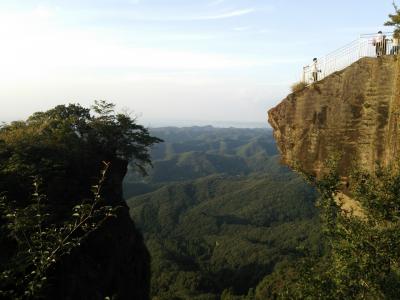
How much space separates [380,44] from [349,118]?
4089mm

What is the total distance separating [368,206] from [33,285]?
33.2 ft

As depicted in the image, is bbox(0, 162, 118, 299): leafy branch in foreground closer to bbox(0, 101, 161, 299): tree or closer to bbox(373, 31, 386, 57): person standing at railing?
bbox(0, 101, 161, 299): tree

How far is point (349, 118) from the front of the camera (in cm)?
2227

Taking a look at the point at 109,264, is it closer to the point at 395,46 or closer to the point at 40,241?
the point at 40,241

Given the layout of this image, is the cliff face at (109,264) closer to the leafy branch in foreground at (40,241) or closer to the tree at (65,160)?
the tree at (65,160)

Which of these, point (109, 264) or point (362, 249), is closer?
point (362, 249)

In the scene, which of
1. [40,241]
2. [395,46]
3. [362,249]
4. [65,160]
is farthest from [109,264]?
[395,46]

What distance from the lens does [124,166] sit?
36031mm

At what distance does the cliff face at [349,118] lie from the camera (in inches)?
814

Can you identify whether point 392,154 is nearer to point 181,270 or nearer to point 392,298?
point 392,298

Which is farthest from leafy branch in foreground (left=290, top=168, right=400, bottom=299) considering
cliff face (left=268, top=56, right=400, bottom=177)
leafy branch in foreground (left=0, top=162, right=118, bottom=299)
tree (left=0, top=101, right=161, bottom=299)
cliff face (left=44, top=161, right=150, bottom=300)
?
cliff face (left=44, top=161, right=150, bottom=300)

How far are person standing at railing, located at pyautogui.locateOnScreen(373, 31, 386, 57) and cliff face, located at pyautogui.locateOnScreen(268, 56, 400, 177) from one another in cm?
85

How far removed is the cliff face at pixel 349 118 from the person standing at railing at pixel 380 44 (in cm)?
85

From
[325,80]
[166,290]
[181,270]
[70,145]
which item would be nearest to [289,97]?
Result: [325,80]
